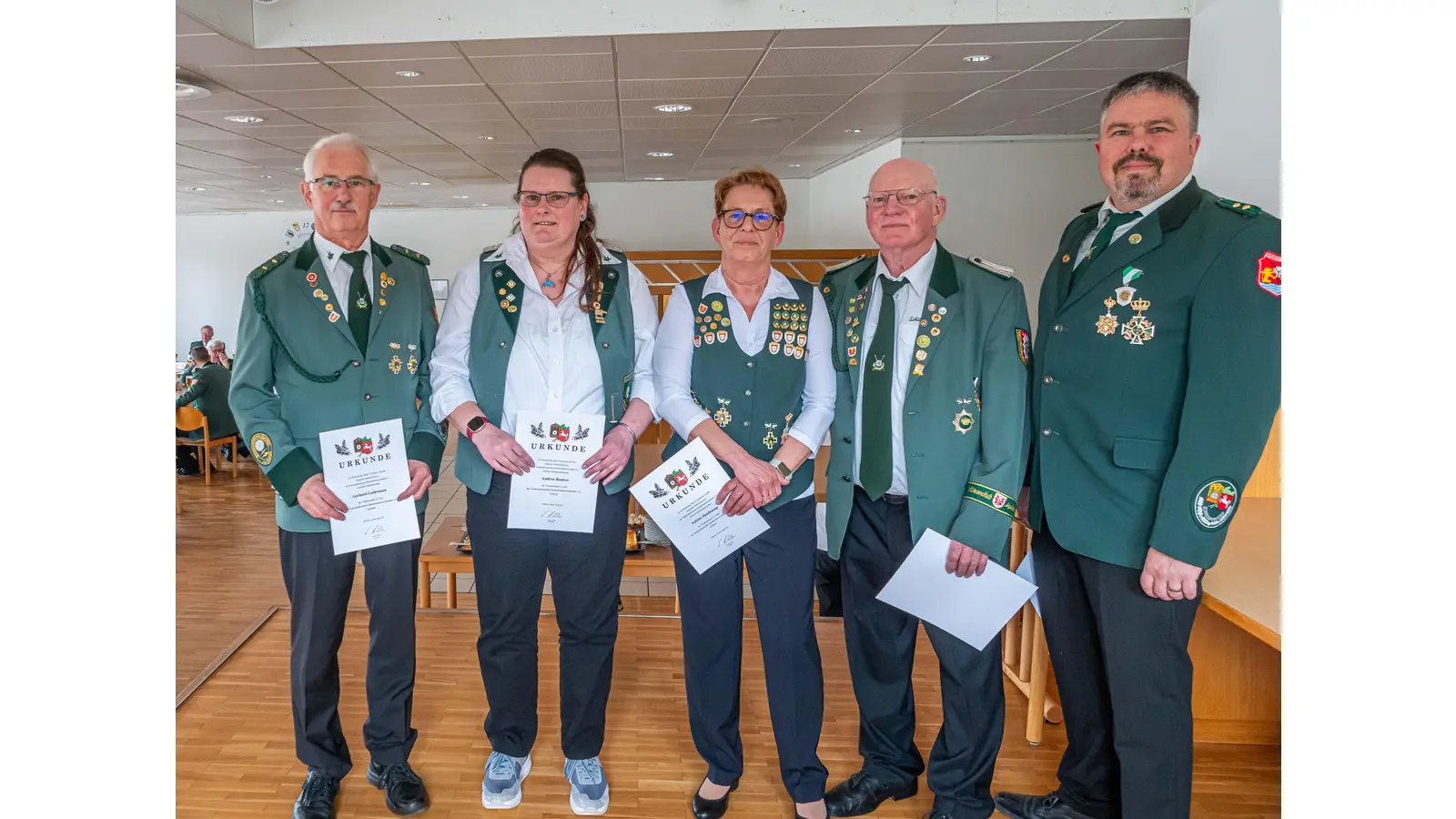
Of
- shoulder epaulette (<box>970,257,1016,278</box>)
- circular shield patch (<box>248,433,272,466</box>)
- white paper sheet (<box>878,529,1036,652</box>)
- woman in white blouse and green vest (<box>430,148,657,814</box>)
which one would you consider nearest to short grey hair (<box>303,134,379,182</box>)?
woman in white blouse and green vest (<box>430,148,657,814</box>)

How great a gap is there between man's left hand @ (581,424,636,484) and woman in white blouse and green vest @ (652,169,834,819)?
0.42 feet

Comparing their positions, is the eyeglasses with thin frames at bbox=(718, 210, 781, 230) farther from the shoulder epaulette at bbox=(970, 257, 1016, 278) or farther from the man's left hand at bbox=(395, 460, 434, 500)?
the man's left hand at bbox=(395, 460, 434, 500)

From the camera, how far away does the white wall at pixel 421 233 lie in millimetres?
13414

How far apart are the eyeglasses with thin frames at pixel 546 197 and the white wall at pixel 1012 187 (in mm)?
7024

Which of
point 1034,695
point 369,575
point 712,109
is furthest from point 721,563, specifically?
point 712,109

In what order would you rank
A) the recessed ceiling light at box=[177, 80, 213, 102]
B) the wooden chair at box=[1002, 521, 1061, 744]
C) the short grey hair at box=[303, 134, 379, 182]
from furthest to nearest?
the recessed ceiling light at box=[177, 80, 213, 102] → the wooden chair at box=[1002, 521, 1061, 744] → the short grey hair at box=[303, 134, 379, 182]

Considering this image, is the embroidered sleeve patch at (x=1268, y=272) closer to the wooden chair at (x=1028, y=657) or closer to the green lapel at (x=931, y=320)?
the green lapel at (x=931, y=320)

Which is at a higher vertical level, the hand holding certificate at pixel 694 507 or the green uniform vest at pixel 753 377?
the green uniform vest at pixel 753 377

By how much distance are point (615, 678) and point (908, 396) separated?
1.83m

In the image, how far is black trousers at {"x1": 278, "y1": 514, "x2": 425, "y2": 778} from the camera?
89.1 inches

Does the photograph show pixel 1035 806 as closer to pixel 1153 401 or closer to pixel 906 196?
pixel 1153 401

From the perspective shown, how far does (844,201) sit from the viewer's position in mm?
10719

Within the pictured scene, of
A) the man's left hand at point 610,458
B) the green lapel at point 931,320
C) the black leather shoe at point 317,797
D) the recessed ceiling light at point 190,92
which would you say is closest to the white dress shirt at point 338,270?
the man's left hand at point 610,458
